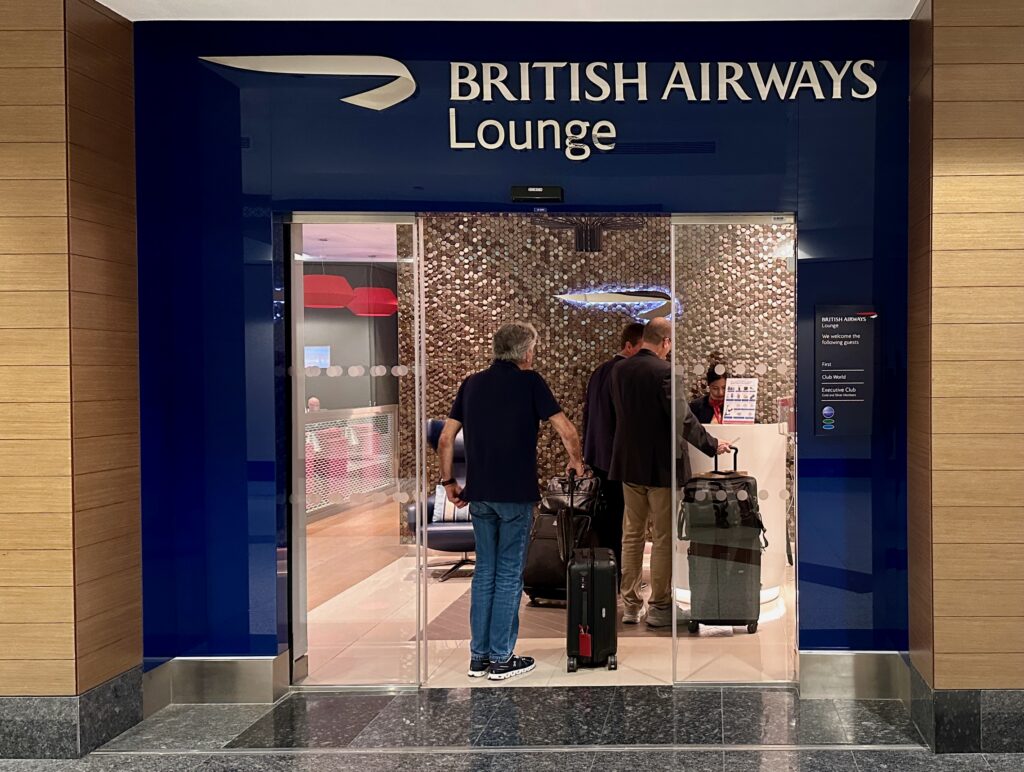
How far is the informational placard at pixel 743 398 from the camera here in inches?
171

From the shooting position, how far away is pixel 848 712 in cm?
408

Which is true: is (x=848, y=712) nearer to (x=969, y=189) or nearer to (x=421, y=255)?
(x=969, y=189)

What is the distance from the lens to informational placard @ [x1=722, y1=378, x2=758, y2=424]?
4352mm

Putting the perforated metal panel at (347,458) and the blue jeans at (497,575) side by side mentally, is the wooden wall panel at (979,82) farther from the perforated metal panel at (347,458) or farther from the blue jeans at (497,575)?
the perforated metal panel at (347,458)

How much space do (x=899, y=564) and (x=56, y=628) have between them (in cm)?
365

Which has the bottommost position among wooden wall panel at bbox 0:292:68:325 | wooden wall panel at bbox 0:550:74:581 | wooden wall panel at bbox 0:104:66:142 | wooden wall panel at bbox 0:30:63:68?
wooden wall panel at bbox 0:550:74:581

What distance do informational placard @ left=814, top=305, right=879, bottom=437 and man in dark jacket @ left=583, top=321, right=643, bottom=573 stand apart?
4.86ft

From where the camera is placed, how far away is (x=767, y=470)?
4.41 metres

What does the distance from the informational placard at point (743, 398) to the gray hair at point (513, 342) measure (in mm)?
993

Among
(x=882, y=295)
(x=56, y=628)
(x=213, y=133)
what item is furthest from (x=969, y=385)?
(x=56, y=628)

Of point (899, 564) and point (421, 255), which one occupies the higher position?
point (421, 255)

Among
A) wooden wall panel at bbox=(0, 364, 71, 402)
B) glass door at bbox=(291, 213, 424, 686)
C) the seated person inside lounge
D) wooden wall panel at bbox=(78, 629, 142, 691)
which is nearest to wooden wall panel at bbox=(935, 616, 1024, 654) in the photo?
the seated person inside lounge

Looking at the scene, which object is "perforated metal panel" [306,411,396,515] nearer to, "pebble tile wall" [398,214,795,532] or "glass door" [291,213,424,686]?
"glass door" [291,213,424,686]

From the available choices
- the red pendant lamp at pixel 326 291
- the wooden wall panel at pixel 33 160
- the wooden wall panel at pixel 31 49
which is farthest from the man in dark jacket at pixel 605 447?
the wooden wall panel at pixel 31 49
